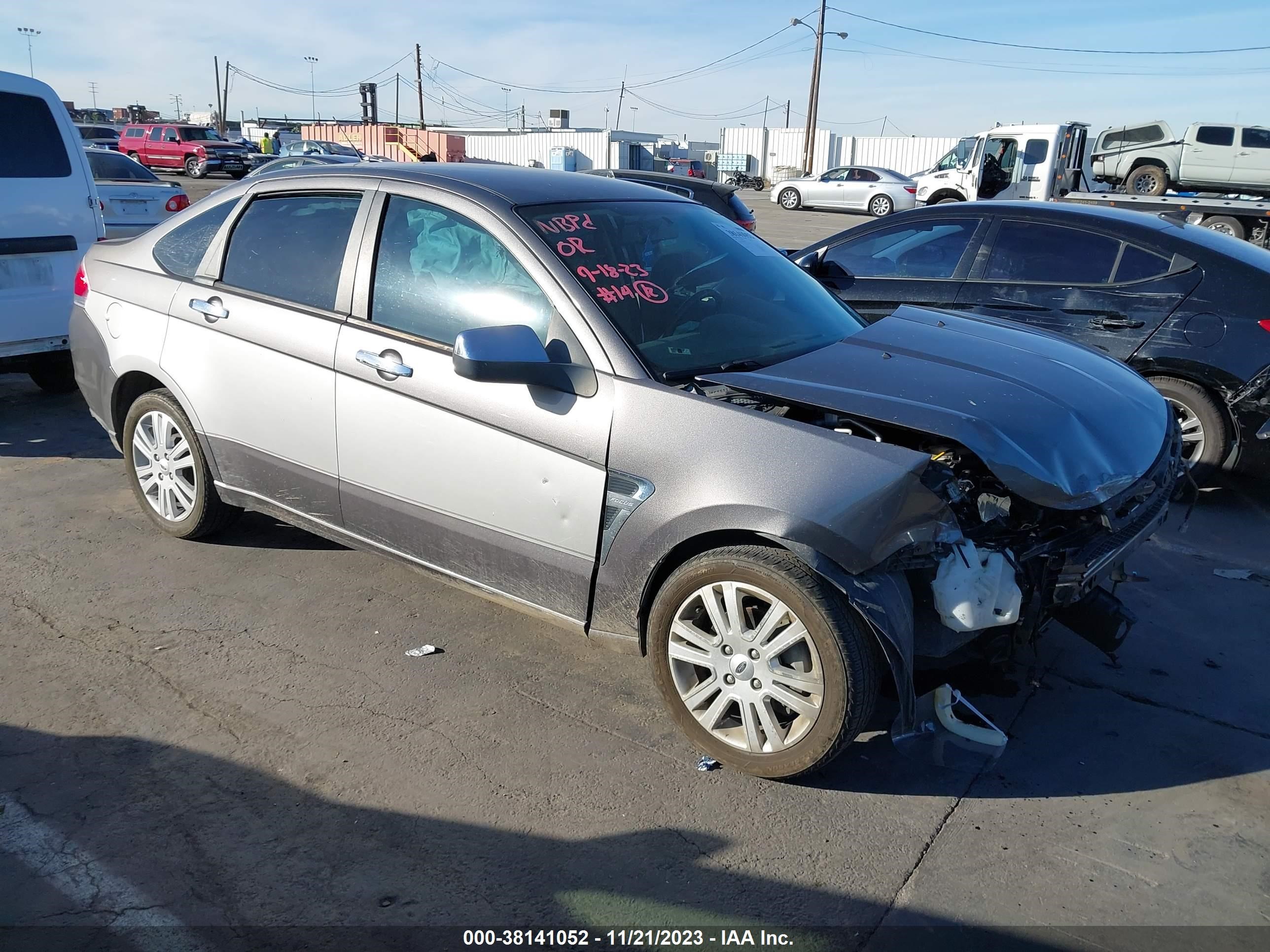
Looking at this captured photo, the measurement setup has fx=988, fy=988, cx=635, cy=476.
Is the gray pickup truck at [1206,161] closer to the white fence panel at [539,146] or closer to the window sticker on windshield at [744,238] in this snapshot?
the window sticker on windshield at [744,238]

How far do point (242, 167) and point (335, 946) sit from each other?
42635 millimetres

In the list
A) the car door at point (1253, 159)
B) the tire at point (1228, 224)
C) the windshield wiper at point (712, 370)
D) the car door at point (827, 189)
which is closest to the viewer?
the windshield wiper at point (712, 370)

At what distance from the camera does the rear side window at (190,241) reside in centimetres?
460

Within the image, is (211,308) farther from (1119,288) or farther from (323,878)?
(1119,288)

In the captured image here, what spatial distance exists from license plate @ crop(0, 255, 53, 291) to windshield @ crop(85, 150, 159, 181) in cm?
777

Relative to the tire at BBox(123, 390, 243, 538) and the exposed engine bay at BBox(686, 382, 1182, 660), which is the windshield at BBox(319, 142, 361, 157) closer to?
the tire at BBox(123, 390, 243, 538)

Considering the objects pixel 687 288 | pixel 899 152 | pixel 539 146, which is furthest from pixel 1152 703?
pixel 539 146

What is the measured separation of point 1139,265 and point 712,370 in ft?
12.2

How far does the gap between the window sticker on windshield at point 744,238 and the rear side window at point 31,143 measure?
4843 mm

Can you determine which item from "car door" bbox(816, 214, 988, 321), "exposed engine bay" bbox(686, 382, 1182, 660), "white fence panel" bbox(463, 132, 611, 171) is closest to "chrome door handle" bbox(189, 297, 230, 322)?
"exposed engine bay" bbox(686, 382, 1182, 660)

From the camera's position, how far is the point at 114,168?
45.9 ft

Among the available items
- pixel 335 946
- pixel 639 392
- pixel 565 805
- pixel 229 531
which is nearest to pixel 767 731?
pixel 565 805

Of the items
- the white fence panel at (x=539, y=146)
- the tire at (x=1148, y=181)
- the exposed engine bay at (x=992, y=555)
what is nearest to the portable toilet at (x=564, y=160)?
the white fence panel at (x=539, y=146)

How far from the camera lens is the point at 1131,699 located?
370 cm
